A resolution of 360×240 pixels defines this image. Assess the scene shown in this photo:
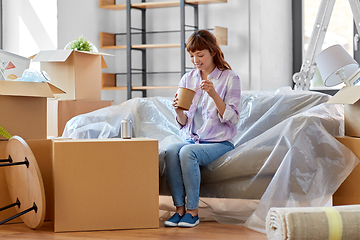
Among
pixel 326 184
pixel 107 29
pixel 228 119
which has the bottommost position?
pixel 326 184

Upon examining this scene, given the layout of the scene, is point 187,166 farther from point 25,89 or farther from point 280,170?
point 25,89

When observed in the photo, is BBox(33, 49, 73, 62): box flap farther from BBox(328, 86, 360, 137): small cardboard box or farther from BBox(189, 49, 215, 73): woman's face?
BBox(328, 86, 360, 137): small cardboard box

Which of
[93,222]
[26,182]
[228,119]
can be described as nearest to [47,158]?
[26,182]

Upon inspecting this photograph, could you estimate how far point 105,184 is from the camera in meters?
1.65

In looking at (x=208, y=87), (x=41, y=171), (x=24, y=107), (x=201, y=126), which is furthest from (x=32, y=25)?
(x=208, y=87)

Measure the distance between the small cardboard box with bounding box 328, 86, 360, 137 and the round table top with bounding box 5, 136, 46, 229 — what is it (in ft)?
3.83

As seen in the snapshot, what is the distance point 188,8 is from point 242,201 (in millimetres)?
2298

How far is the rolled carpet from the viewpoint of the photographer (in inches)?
→ 47.8

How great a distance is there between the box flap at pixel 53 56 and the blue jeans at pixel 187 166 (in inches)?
37.0

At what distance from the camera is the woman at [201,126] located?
172 centimetres

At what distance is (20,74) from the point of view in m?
1.91

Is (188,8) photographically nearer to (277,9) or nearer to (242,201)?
(277,9)

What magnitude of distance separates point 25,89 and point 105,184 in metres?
0.50

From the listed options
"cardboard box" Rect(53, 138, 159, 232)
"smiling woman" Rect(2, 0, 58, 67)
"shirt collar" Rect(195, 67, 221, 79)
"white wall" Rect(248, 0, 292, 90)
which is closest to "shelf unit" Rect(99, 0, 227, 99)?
"white wall" Rect(248, 0, 292, 90)
